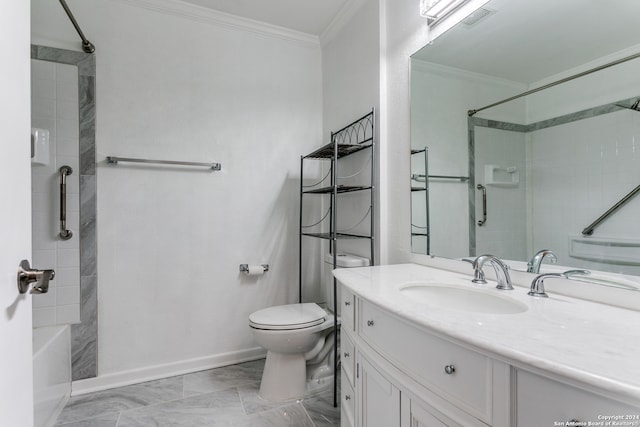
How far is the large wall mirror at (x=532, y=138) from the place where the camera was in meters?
0.88

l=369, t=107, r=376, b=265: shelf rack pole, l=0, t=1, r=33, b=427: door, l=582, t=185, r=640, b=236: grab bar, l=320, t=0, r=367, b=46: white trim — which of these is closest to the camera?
l=0, t=1, r=33, b=427: door

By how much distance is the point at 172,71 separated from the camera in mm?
2055

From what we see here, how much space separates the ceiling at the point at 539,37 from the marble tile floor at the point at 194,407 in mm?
1813

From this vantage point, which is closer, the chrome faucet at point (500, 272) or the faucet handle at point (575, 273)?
the faucet handle at point (575, 273)

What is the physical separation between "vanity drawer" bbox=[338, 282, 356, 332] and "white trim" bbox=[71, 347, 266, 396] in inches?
49.3

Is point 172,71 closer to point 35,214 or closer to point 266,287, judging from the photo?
point 35,214

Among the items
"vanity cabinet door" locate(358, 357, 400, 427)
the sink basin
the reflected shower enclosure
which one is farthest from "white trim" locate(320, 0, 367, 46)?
"vanity cabinet door" locate(358, 357, 400, 427)

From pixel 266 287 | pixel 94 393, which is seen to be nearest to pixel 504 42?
pixel 266 287

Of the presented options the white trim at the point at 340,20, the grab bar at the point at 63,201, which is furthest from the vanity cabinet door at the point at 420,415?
the white trim at the point at 340,20

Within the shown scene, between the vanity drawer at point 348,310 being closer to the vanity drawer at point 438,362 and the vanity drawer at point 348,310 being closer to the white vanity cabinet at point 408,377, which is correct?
the white vanity cabinet at point 408,377

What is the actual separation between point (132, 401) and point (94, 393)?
288 mm

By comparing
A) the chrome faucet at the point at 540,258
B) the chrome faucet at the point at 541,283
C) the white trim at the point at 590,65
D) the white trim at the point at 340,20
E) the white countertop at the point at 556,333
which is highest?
the white trim at the point at 340,20

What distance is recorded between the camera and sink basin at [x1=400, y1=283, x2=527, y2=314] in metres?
0.98

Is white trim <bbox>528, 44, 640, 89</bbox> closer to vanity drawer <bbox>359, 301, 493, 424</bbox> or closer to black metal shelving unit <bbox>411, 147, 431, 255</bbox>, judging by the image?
black metal shelving unit <bbox>411, 147, 431, 255</bbox>
